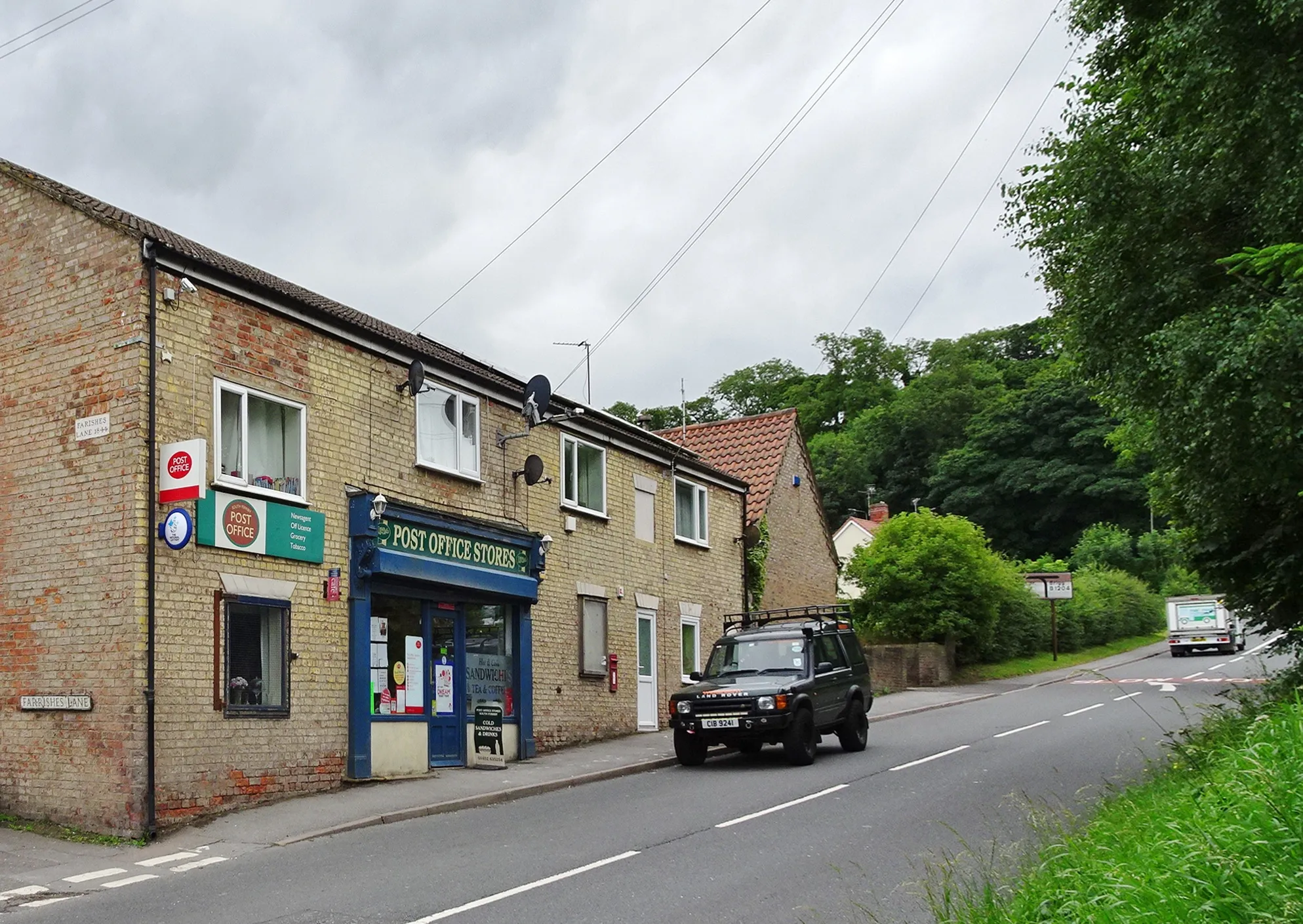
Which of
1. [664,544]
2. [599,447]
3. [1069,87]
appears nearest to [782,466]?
[664,544]

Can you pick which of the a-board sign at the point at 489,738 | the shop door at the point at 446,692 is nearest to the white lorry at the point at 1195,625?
the a-board sign at the point at 489,738

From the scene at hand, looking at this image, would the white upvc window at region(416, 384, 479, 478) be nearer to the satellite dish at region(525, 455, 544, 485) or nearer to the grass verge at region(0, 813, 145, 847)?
the satellite dish at region(525, 455, 544, 485)

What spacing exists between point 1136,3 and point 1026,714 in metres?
15.8

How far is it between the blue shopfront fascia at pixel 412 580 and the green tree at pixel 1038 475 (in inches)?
2349

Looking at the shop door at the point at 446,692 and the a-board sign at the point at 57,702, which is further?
the shop door at the point at 446,692

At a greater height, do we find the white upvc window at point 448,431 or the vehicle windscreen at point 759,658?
the white upvc window at point 448,431

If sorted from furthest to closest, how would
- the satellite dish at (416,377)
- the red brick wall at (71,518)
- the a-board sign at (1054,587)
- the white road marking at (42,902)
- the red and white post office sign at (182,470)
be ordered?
the a-board sign at (1054,587) < the satellite dish at (416,377) < the red and white post office sign at (182,470) < the red brick wall at (71,518) < the white road marking at (42,902)

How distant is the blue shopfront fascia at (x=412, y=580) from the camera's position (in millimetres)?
15664

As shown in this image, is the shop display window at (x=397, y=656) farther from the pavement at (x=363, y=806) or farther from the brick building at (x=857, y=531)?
the brick building at (x=857, y=531)

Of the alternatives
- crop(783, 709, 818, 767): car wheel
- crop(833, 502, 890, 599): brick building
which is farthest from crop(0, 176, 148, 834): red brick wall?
crop(833, 502, 890, 599): brick building

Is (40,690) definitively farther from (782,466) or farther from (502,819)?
(782,466)

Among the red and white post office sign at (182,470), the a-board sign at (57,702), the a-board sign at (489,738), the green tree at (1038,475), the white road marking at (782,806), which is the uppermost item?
the green tree at (1038,475)

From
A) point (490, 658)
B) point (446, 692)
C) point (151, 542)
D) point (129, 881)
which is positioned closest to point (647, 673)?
A: point (490, 658)

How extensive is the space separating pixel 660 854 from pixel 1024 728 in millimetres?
13604
